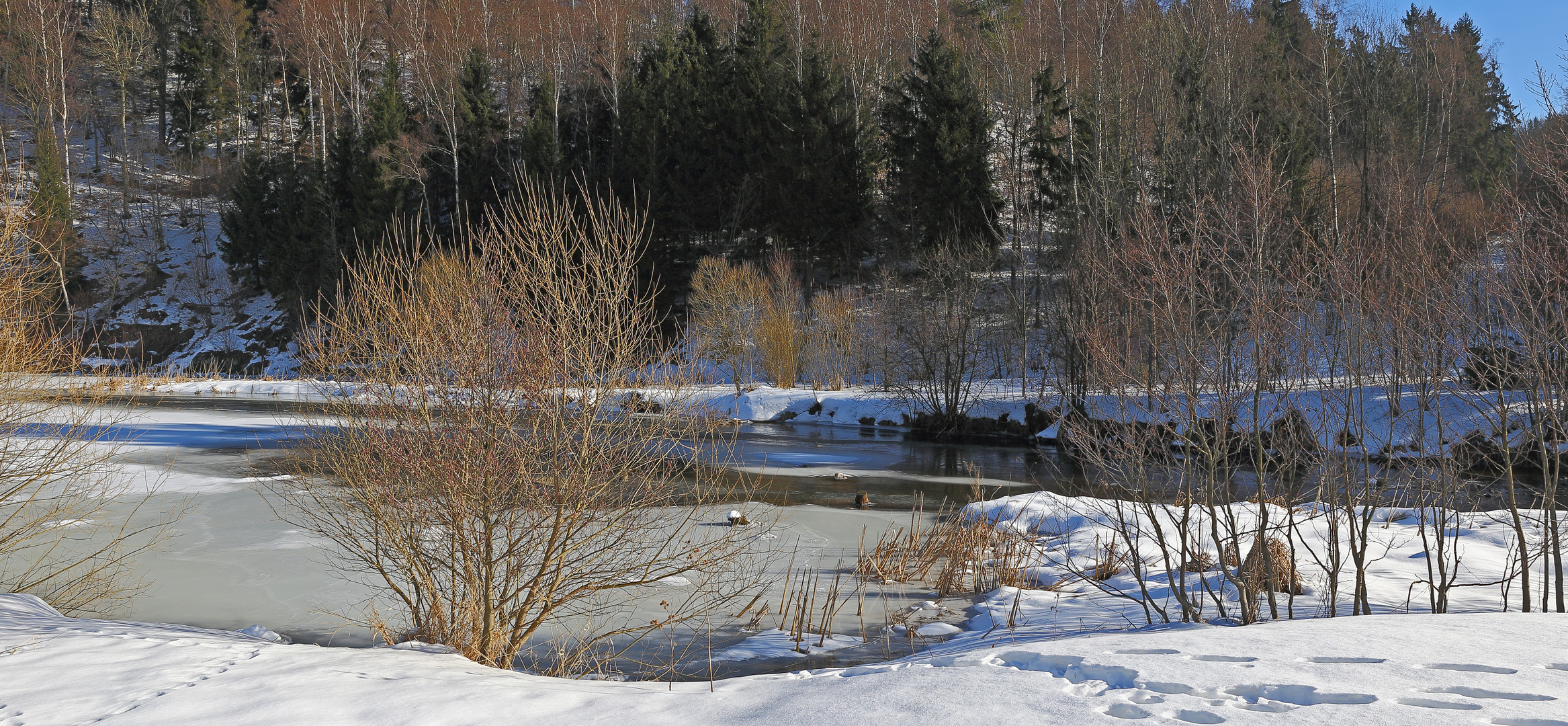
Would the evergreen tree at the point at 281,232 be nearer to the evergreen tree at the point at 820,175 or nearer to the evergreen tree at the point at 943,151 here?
the evergreen tree at the point at 820,175

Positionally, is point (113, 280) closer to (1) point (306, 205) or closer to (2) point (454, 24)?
(1) point (306, 205)

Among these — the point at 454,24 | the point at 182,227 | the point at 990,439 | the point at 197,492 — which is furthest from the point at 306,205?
the point at 990,439

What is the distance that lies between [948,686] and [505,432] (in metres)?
3.73

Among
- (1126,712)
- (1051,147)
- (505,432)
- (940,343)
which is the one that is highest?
(1051,147)

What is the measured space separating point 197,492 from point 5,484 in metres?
5.42

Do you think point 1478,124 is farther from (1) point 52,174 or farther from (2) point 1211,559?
(1) point 52,174

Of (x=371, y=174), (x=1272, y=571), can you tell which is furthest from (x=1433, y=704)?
(x=371, y=174)

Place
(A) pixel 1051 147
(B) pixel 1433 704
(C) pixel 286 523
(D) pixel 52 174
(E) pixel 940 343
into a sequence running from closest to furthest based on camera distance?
(B) pixel 1433 704
(C) pixel 286 523
(E) pixel 940 343
(A) pixel 1051 147
(D) pixel 52 174

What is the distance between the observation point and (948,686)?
5.03m

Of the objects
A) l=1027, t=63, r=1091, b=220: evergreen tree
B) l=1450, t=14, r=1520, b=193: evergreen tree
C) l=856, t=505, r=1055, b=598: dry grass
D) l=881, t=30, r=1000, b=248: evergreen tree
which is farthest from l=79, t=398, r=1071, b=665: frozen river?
l=1450, t=14, r=1520, b=193: evergreen tree

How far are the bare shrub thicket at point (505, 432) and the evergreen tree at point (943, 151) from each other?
25.2 metres

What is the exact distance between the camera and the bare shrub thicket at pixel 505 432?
696 centimetres

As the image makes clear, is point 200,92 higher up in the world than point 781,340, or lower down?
higher up

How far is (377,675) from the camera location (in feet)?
18.5
